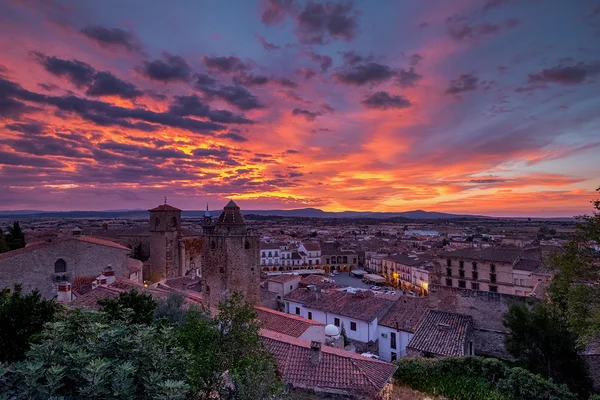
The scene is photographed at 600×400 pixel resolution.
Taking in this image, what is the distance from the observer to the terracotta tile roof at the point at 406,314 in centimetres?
2750

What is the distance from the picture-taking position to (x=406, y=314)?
29031mm

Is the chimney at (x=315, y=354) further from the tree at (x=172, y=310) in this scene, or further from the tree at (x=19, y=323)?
the tree at (x=19, y=323)

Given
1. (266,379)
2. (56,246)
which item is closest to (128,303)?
(266,379)

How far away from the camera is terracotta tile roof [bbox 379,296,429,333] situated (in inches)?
1083

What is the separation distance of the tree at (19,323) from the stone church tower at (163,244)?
3266 cm

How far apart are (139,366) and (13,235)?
6316 cm

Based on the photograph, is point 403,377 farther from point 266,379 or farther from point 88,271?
point 88,271

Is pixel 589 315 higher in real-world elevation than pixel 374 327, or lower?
higher

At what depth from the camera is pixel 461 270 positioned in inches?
2151

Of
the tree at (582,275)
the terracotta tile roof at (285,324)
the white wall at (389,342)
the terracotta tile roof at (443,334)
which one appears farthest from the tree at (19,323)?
the white wall at (389,342)

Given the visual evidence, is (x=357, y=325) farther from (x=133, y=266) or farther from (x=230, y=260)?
(x=133, y=266)

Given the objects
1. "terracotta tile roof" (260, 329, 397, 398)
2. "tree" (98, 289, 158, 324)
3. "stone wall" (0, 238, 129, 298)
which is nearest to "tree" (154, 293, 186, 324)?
"tree" (98, 289, 158, 324)

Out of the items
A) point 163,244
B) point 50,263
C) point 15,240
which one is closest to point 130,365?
point 50,263

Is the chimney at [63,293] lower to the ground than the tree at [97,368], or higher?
lower
